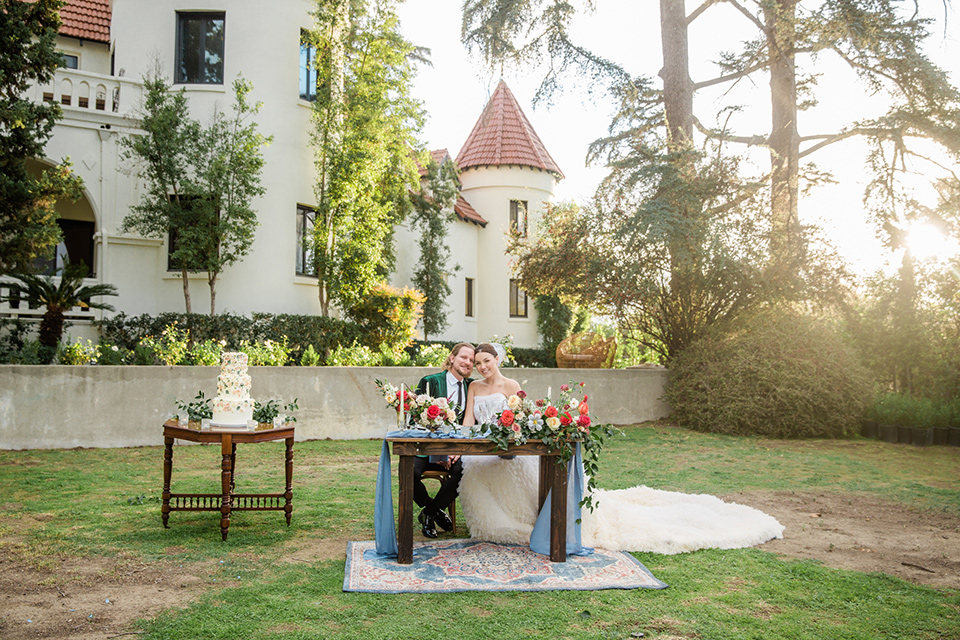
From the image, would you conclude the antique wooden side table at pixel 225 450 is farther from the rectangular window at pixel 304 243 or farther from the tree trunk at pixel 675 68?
the tree trunk at pixel 675 68

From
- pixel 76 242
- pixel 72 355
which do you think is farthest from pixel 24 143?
pixel 76 242

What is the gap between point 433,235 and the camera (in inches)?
920

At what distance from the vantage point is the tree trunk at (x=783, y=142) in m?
15.1

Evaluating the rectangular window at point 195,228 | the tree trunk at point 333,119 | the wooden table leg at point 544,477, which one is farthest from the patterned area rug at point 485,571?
the tree trunk at point 333,119

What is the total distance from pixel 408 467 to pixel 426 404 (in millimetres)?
555

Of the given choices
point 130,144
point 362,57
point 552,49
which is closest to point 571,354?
point 552,49

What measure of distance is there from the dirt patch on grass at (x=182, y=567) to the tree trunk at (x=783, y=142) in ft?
26.7

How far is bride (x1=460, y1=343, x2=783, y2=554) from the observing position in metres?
6.02

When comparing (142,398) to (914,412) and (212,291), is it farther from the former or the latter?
(914,412)

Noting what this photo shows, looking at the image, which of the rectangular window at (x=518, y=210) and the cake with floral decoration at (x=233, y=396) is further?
the rectangular window at (x=518, y=210)

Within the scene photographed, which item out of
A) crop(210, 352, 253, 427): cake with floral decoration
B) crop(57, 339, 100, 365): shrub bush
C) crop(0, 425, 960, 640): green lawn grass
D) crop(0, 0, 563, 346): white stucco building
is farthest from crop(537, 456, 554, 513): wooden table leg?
crop(0, 0, 563, 346): white stucco building

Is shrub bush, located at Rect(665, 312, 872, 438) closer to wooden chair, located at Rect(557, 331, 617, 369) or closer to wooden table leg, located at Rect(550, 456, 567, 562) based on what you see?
wooden chair, located at Rect(557, 331, 617, 369)

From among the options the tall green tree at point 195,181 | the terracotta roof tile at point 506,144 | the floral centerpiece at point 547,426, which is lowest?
the floral centerpiece at point 547,426

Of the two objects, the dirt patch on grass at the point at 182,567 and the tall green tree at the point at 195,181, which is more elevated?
the tall green tree at the point at 195,181
